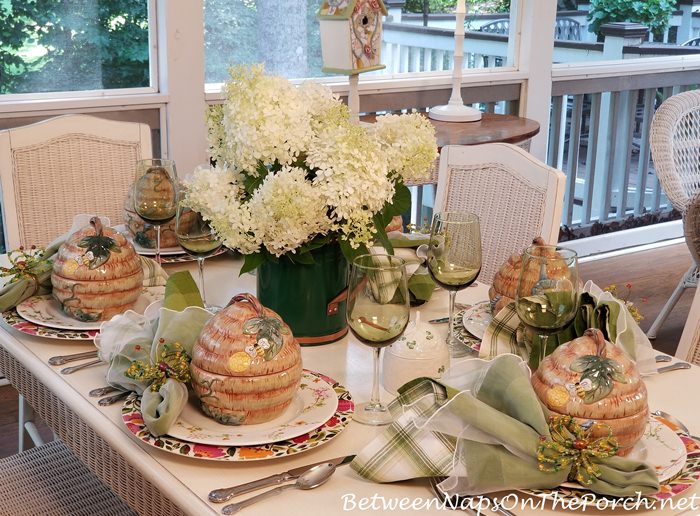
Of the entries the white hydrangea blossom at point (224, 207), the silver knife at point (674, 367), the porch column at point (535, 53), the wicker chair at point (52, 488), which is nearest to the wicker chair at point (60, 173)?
the wicker chair at point (52, 488)

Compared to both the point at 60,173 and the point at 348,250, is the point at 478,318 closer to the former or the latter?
the point at 348,250

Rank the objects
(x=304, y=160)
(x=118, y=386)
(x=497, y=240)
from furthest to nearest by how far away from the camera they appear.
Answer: (x=497, y=240), (x=304, y=160), (x=118, y=386)

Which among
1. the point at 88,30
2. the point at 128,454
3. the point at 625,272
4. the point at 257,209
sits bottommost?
the point at 625,272

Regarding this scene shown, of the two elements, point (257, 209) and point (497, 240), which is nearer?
point (257, 209)

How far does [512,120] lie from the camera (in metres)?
3.46

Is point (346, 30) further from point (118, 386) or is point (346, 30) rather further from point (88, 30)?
point (118, 386)

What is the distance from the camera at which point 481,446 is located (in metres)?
1.05

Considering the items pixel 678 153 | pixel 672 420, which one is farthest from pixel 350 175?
pixel 678 153

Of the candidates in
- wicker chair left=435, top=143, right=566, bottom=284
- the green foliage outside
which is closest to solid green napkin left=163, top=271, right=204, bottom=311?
wicker chair left=435, top=143, right=566, bottom=284

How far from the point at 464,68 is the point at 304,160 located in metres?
2.75

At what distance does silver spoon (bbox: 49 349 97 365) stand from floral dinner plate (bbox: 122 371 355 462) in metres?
0.24

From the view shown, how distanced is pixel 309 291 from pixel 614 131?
3.64 metres

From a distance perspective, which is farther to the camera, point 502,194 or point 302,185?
point 502,194

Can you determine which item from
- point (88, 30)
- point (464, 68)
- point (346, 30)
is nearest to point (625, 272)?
point (464, 68)
